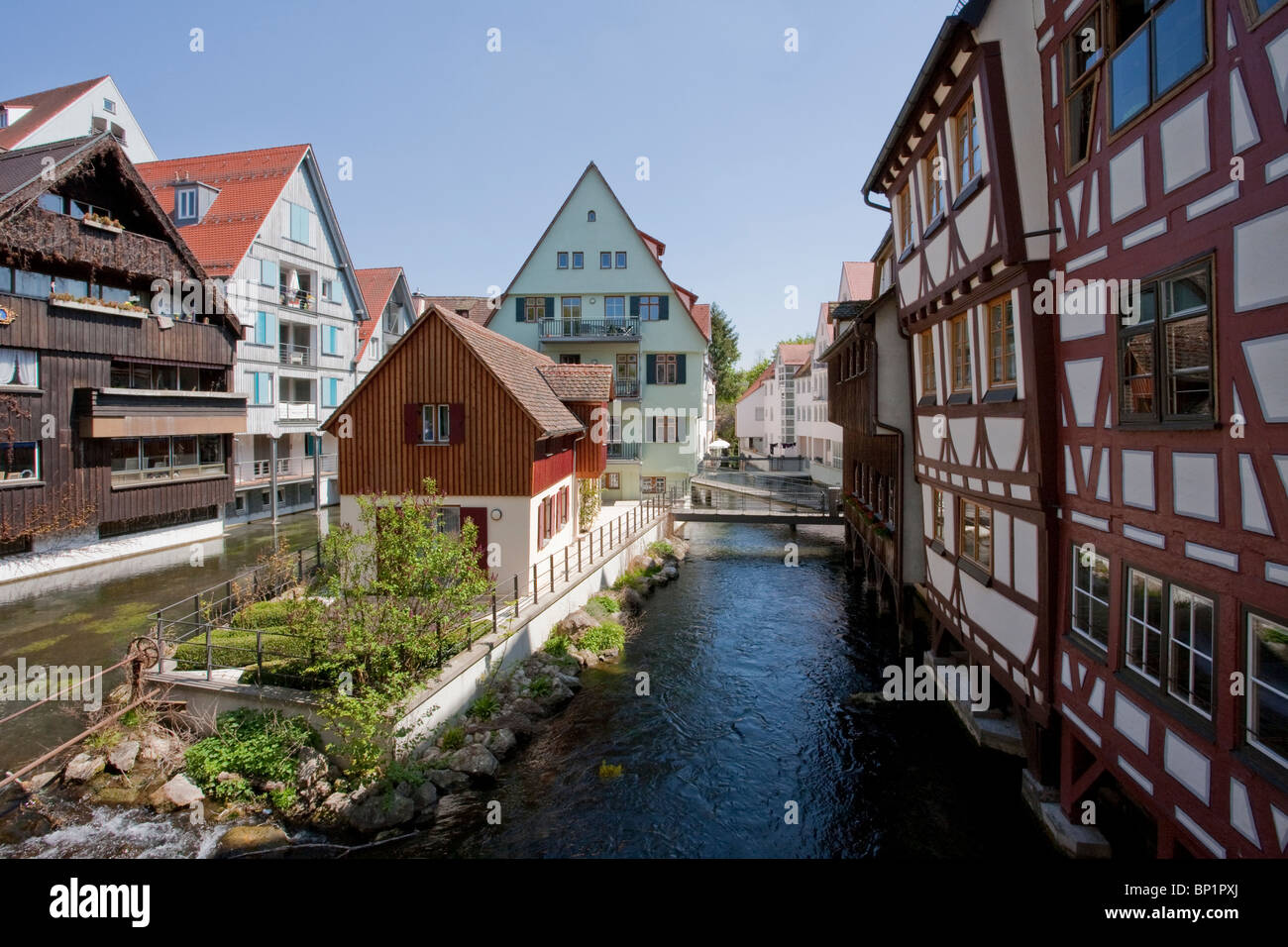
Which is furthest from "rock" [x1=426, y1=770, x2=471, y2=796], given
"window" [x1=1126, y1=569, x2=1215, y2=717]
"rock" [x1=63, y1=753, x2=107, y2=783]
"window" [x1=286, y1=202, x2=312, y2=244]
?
"window" [x1=286, y1=202, x2=312, y2=244]

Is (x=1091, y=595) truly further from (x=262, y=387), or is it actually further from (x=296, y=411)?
(x=296, y=411)

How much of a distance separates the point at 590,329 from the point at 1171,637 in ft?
103

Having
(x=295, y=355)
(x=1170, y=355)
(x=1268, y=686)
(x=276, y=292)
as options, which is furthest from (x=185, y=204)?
(x=1268, y=686)

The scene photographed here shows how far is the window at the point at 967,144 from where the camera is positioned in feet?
33.3

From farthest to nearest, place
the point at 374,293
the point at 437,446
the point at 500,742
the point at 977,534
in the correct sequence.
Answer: the point at 374,293, the point at 437,446, the point at 500,742, the point at 977,534

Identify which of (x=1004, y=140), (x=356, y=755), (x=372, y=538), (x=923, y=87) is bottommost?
(x=356, y=755)

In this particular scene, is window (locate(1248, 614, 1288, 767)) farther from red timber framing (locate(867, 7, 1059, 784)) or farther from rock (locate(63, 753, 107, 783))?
rock (locate(63, 753, 107, 783))

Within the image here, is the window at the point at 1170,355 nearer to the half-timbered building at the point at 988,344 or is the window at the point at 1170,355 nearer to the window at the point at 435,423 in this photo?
the half-timbered building at the point at 988,344

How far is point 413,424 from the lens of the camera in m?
18.5
